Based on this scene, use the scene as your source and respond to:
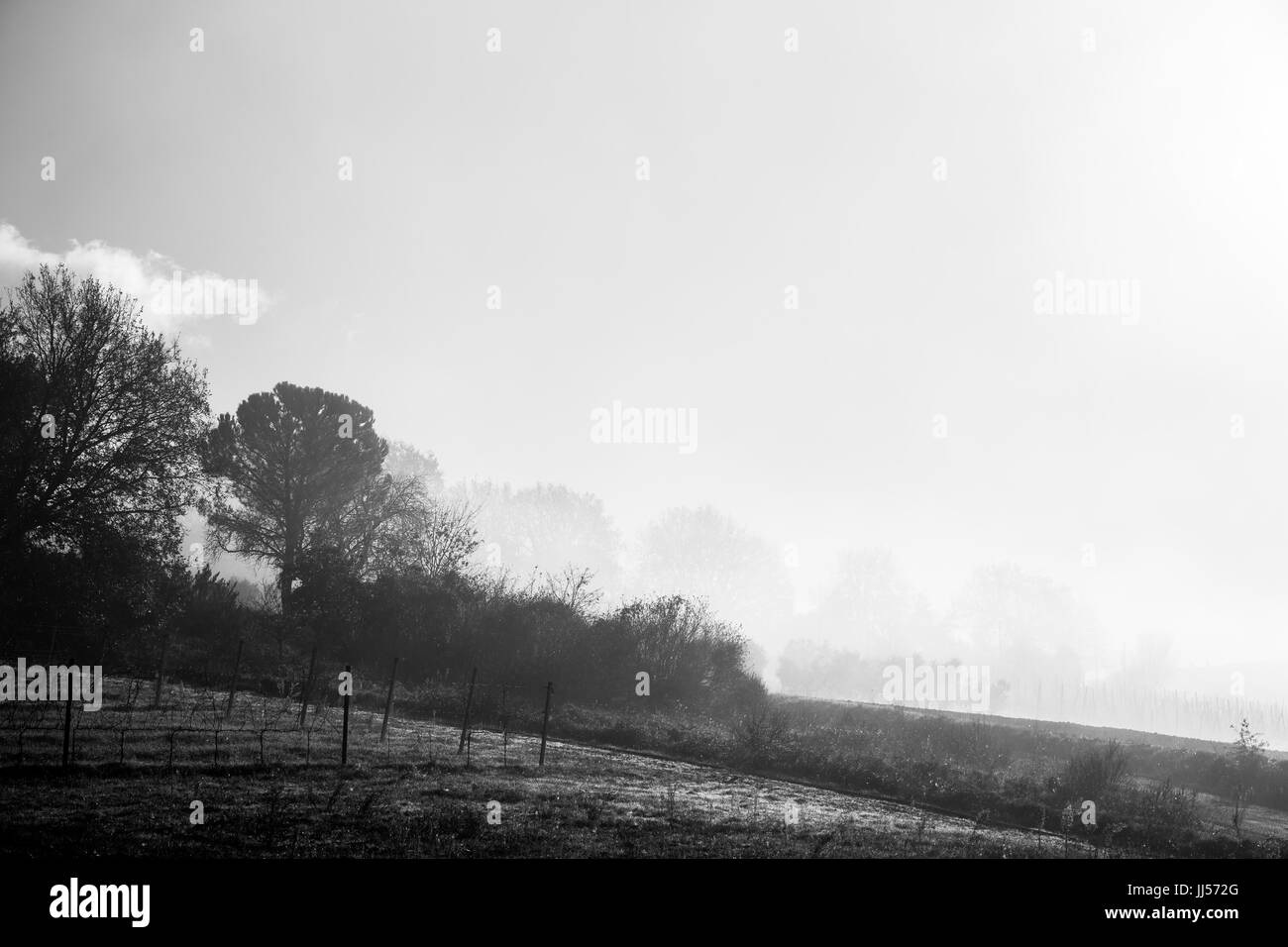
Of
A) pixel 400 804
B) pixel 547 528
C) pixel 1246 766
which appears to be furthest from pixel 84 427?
pixel 547 528

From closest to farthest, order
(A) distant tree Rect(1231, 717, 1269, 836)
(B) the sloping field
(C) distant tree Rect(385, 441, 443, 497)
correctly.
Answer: (B) the sloping field, (A) distant tree Rect(1231, 717, 1269, 836), (C) distant tree Rect(385, 441, 443, 497)

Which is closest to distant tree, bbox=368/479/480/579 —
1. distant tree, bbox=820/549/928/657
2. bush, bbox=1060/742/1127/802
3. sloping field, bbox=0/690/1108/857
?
sloping field, bbox=0/690/1108/857

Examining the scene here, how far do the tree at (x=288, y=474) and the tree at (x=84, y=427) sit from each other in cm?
855

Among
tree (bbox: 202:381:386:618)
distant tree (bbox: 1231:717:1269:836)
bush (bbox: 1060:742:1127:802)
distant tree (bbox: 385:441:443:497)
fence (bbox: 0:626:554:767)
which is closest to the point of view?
fence (bbox: 0:626:554:767)

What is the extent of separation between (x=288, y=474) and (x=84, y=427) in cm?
1185

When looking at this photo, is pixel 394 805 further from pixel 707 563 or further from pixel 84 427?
pixel 707 563

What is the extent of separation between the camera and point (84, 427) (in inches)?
1220

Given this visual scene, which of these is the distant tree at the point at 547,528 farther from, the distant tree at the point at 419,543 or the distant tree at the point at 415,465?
the distant tree at the point at 419,543

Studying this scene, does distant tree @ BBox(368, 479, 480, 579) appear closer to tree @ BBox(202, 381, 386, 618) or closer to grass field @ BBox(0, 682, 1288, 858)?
tree @ BBox(202, 381, 386, 618)

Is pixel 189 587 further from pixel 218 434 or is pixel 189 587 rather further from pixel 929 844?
pixel 929 844

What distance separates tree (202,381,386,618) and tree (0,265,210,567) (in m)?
8.55

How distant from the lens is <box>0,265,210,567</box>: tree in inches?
1166

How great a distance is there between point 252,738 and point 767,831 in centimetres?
1290

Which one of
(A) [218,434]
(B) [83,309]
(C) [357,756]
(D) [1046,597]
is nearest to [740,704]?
(C) [357,756]
